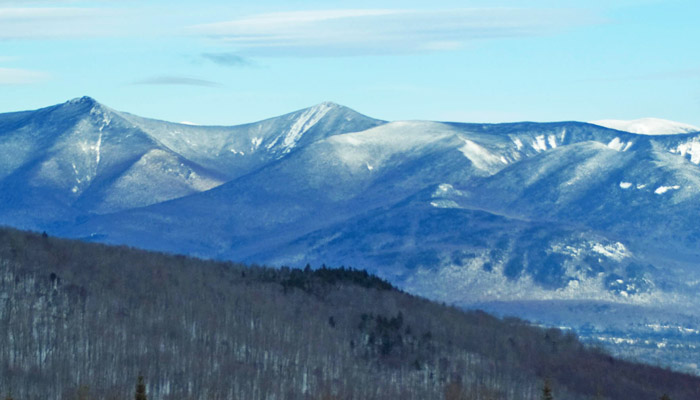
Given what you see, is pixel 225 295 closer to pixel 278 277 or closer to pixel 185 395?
pixel 278 277

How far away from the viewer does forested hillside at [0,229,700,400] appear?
13625 centimetres

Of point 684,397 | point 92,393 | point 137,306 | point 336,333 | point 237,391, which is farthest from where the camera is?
point 684,397

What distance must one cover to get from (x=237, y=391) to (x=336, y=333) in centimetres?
3250

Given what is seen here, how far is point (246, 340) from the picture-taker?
156 m

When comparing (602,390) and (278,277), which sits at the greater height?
(278,277)

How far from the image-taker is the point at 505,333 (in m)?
193

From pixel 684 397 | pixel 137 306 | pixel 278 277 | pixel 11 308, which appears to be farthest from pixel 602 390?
pixel 11 308

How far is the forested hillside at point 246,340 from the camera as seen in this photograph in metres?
136

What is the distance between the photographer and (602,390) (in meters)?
174

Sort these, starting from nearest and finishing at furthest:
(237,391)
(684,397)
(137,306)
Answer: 1. (237,391)
2. (137,306)
3. (684,397)

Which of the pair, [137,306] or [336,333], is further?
[336,333]

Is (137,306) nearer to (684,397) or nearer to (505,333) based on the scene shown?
(505,333)

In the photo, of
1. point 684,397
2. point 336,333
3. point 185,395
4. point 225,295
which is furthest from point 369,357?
point 684,397

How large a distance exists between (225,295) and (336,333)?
47.5ft
